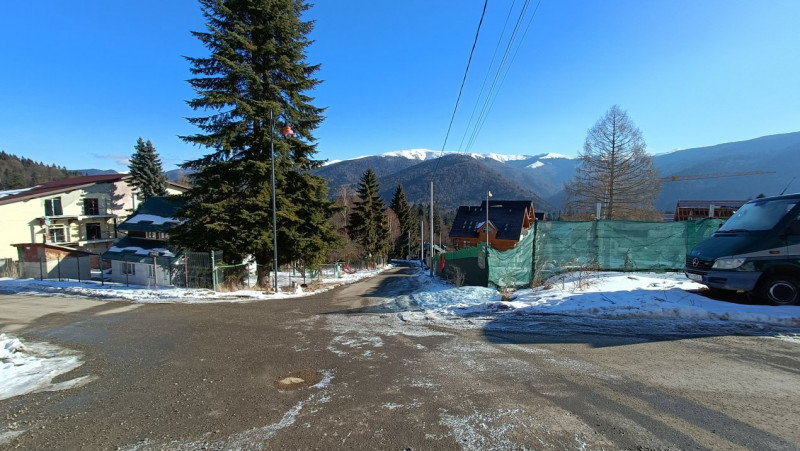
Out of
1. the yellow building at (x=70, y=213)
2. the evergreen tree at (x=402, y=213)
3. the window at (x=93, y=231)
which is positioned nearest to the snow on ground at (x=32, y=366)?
the yellow building at (x=70, y=213)

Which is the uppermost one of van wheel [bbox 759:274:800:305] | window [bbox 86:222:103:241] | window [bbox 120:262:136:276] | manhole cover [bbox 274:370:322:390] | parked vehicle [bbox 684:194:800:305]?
window [bbox 86:222:103:241]

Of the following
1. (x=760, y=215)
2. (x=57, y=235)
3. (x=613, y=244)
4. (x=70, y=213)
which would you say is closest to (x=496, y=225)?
(x=613, y=244)

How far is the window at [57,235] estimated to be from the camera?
117ft

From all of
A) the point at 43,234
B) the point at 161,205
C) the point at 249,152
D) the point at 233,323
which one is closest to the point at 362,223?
the point at 161,205

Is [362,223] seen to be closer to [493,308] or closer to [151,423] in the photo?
[493,308]

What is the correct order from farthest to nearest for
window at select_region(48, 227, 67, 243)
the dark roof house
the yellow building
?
window at select_region(48, 227, 67, 243)
the yellow building
the dark roof house

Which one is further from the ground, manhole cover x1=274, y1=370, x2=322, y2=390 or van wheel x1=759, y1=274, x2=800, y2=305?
van wheel x1=759, y1=274, x2=800, y2=305

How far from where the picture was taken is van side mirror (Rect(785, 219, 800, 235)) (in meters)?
6.77

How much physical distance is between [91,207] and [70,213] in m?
2.37

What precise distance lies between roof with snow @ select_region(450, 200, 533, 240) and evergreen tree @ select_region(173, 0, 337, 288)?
38078 mm

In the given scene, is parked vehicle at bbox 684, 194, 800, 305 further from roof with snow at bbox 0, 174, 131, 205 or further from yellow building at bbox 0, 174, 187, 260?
roof with snow at bbox 0, 174, 131, 205

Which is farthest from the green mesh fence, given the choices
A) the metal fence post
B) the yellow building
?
the yellow building

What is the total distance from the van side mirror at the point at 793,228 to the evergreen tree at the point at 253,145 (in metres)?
15.9

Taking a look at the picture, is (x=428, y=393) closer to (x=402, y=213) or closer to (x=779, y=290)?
(x=779, y=290)
